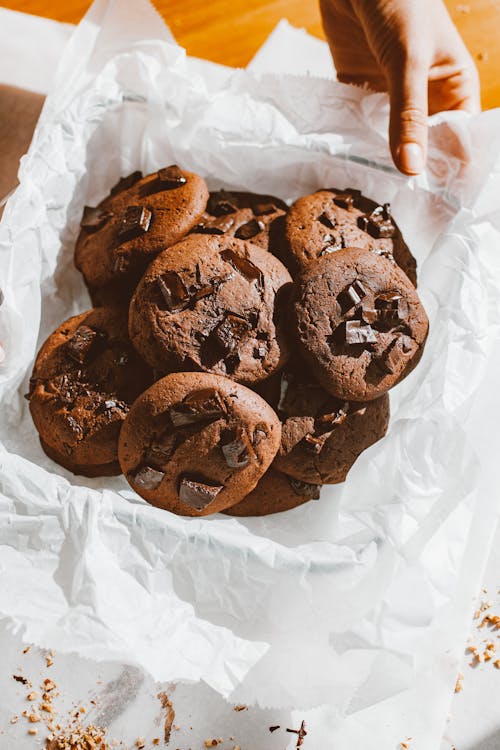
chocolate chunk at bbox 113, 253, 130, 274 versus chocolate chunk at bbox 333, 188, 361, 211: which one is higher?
chocolate chunk at bbox 333, 188, 361, 211

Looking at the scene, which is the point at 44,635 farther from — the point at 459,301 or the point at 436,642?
the point at 459,301

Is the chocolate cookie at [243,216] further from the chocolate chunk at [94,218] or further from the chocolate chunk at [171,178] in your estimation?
the chocolate chunk at [94,218]

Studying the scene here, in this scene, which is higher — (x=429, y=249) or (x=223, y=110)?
(x=223, y=110)

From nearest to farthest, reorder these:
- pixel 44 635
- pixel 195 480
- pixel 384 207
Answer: pixel 44 635
pixel 195 480
pixel 384 207

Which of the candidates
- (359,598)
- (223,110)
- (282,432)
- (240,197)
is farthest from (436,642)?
(223,110)

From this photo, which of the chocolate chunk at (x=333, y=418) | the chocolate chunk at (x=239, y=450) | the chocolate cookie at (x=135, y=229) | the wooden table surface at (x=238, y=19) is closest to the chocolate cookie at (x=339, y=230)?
the chocolate cookie at (x=135, y=229)

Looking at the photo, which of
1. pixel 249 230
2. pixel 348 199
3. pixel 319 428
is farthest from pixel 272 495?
pixel 348 199

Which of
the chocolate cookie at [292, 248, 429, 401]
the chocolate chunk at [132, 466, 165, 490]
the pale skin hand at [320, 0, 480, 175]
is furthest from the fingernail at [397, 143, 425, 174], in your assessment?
the chocolate chunk at [132, 466, 165, 490]

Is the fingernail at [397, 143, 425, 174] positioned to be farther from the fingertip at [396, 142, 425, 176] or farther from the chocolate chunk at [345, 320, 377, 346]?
the chocolate chunk at [345, 320, 377, 346]
